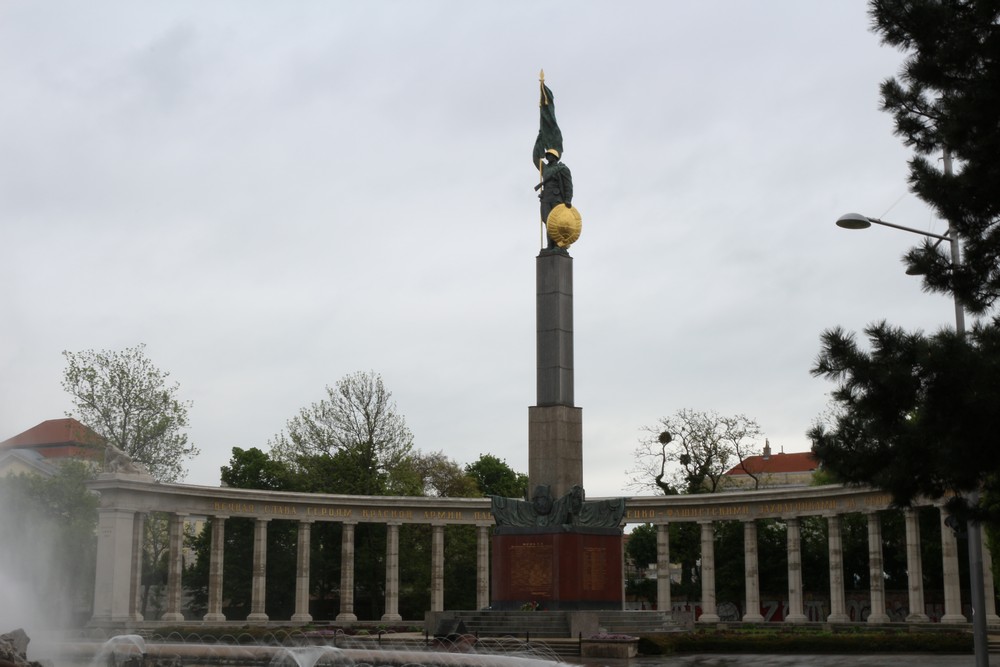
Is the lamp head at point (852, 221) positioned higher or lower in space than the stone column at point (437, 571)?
higher

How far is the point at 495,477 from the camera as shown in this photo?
91562mm

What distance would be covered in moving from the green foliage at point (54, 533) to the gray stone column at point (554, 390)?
3021 centimetres

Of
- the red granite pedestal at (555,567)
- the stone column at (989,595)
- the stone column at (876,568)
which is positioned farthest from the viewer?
the stone column at (876,568)

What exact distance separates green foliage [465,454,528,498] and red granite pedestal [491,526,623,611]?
156ft

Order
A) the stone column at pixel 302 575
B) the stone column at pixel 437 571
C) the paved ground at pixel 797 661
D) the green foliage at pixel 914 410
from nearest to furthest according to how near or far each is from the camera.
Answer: the green foliage at pixel 914 410 → the paved ground at pixel 797 661 → the stone column at pixel 302 575 → the stone column at pixel 437 571

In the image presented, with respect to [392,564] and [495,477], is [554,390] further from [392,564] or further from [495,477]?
[495,477]

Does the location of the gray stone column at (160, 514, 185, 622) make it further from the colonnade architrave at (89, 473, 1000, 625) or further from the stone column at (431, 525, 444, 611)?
the stone column at (431, 525, 444, 611)

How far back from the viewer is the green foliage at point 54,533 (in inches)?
2368

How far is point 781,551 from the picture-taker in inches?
2913

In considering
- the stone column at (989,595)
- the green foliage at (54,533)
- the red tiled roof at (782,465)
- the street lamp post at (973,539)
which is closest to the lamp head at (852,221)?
the street lamp post at (973,539)

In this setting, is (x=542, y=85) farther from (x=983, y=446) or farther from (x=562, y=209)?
(x=983, y=446)

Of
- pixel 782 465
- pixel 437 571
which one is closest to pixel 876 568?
pixel 437 571

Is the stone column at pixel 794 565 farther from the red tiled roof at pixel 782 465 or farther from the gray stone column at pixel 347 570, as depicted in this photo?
the red tiled roof at pixel 782 465

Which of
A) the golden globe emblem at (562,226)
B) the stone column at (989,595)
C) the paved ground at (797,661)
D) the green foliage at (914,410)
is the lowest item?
the paved ground at (797,661)
